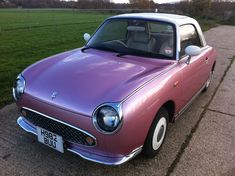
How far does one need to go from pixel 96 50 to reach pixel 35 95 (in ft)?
4.14

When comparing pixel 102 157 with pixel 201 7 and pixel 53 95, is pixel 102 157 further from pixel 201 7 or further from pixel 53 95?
pixel 201 7

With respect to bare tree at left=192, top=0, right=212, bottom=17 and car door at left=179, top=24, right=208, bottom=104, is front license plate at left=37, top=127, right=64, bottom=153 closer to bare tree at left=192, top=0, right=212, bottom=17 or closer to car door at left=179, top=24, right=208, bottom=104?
car door at left=179, top=24, right=208, bottom=104

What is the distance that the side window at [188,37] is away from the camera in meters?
3.55

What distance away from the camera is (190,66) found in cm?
349

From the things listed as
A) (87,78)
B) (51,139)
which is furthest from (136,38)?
(51,139)

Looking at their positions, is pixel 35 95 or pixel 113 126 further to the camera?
pixel 35 95

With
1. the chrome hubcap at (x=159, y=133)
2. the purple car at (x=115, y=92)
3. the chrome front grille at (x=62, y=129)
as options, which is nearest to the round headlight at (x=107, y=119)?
the purple car at (x=115, y=92)

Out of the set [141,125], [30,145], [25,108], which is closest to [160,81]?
[141,125]

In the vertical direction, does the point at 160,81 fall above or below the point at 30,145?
above

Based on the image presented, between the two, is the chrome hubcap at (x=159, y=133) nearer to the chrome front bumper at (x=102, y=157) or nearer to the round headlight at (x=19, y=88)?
the chrome front bumper at (x=102, y=157)

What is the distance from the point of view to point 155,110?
257 centimetres

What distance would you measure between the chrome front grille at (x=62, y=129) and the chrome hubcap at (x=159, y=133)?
0.75 m

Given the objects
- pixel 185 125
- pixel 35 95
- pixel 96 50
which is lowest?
pixel 185 125

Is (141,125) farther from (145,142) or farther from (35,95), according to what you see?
(35,95)
